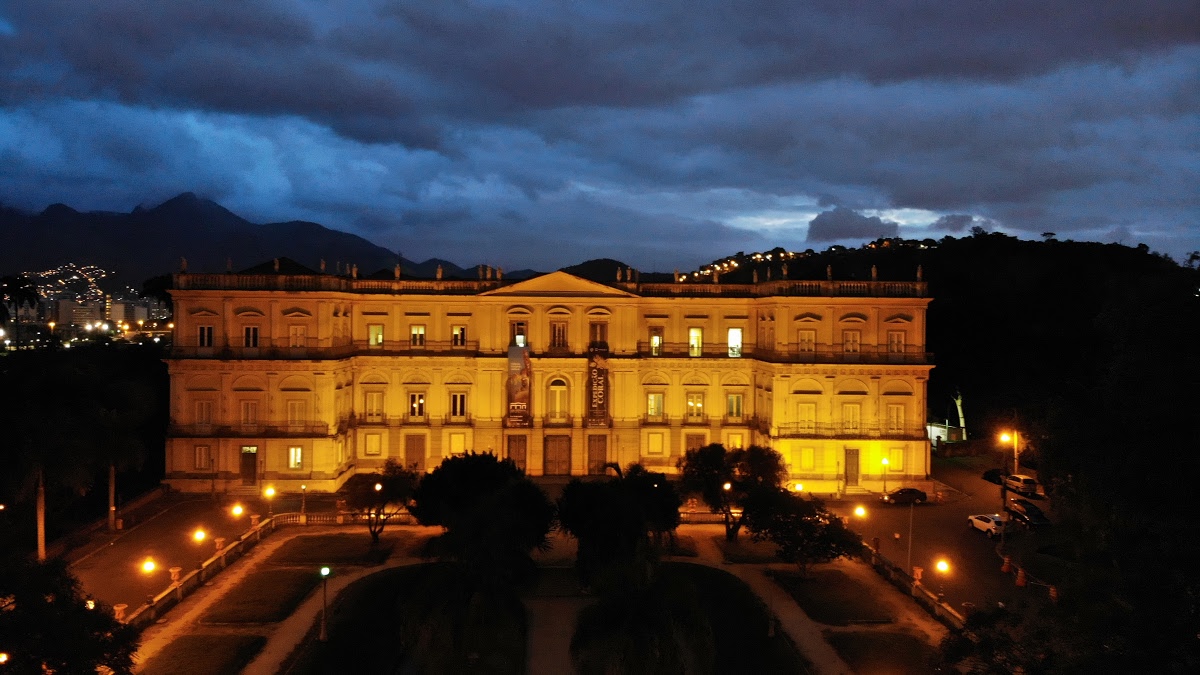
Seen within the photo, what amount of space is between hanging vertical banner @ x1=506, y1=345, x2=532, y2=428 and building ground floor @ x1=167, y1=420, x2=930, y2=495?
87 cm

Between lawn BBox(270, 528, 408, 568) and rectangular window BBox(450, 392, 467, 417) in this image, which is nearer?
lawn BBox(270, 528, 408, 568)

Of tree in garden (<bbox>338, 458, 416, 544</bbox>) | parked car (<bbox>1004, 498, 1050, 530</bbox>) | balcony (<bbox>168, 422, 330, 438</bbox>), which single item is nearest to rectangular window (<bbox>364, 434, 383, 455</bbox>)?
balcony (<bbox>168, 422, 330, 438</bbox>)

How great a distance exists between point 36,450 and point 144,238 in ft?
581

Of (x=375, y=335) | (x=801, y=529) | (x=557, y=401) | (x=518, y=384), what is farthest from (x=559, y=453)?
(x=801, y=529)

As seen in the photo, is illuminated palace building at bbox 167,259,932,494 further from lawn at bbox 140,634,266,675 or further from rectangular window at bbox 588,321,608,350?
lawn at bbox 140,634,266,675

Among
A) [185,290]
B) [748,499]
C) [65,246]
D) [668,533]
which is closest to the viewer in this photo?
[748,499]

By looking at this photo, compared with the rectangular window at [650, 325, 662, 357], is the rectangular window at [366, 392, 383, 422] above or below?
below

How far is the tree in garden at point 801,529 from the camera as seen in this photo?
27422mm

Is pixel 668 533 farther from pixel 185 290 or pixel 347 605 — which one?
pixel 185 290

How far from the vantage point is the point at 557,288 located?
147ft

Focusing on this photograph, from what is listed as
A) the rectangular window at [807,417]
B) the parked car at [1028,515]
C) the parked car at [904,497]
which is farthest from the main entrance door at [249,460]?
the parked car at [1028,515]

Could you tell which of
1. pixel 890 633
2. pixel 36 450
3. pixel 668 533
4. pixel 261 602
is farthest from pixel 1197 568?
pixel 36 450

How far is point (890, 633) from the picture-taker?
77.0 feet

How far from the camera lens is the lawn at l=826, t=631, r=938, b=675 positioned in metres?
21.1
